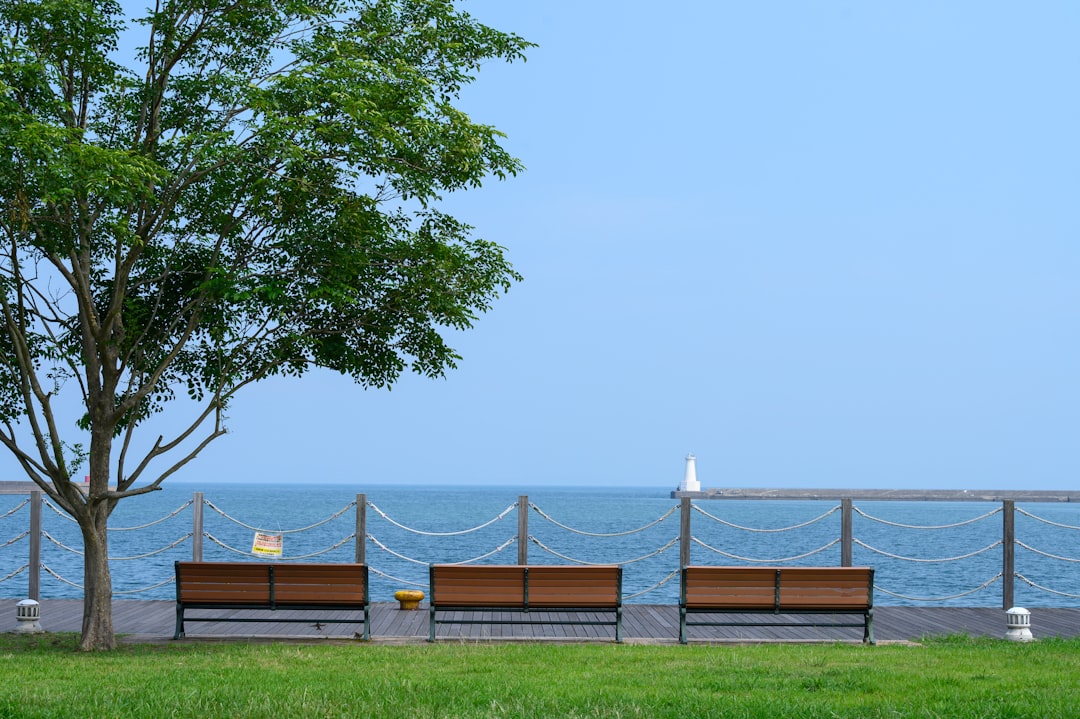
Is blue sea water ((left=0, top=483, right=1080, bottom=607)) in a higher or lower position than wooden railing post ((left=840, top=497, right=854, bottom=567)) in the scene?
lower

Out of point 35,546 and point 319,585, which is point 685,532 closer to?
point 319,585

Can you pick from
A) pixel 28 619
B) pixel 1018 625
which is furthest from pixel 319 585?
pixel 1018 625

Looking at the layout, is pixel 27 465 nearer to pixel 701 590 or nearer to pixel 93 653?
pixel 93 653

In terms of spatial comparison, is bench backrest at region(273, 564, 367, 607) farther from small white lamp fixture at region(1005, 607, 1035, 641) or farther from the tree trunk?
small white lamp fixture at region(1005, 607, 1035, 641)

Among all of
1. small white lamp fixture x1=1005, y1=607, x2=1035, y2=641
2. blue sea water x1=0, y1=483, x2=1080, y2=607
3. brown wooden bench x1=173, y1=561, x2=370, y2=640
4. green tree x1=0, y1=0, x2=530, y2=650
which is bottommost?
blue sea water x1=0, y1=483, x2=1080, y2=607

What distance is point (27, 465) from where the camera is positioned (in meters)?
11.1

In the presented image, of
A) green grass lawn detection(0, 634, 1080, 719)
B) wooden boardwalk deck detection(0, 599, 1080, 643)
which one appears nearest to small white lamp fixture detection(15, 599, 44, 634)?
wooden boardwalk deck detection(0, 599, 1080, 643)

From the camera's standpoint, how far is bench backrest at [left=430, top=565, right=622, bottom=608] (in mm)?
10617

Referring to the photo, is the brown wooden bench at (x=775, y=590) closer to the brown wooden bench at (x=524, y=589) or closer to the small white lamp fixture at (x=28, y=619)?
the brown wooden bench at (x=524, y=589)

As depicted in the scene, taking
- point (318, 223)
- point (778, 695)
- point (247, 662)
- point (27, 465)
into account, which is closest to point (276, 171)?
point (318, 223)

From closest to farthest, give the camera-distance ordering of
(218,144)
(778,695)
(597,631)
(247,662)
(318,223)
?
(778,695), (247,662), (218,144), (318,223), (597,631)

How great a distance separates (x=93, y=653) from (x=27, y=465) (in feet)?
6.39

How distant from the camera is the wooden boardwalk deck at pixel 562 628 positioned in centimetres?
1157

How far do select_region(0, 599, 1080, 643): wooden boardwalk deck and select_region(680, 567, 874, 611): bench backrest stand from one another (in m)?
0.74
